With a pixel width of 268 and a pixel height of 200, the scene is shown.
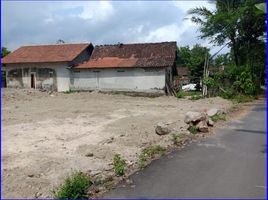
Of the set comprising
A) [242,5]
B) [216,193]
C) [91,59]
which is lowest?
[216,193]

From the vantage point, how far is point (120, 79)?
32.9m

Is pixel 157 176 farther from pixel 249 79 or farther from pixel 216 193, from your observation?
pixel 249 79

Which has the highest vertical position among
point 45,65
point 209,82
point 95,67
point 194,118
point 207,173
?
point 45,65

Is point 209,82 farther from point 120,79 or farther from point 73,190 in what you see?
point 73,190

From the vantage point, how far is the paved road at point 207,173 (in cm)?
641

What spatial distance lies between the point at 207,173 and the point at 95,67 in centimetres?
2668

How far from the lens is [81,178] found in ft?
21.2

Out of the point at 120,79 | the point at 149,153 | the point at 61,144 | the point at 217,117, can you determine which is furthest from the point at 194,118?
the point at 120,79

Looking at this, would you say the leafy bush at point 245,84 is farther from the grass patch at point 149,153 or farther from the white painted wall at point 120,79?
the grass patch at point 149,153

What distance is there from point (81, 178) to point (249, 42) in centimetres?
3153

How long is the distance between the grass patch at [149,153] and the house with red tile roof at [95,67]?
21.9 m

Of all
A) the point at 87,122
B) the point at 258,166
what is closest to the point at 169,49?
the point at 87,122

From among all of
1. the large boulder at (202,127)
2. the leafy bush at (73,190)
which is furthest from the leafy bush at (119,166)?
the large boulder at (202,127)

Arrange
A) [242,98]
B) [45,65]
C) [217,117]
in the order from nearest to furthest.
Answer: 1. [217,117]
2. [242,98]
3. [45,65]
